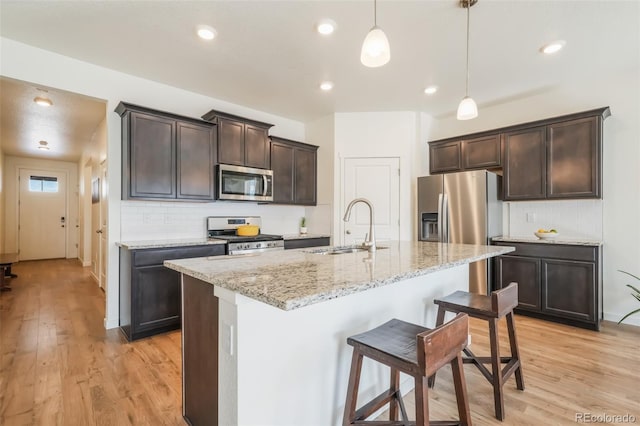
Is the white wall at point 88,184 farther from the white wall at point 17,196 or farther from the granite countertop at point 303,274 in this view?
the granite countertop at point 303,274

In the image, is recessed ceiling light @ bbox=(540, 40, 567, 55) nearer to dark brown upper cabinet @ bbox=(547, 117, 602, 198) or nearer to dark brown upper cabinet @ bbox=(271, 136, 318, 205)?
dark brown upper cabinet @ bbox=(547, 117, 602, 198)

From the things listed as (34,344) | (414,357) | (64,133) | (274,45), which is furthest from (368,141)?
(64,133)

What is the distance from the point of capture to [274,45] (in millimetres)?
2725

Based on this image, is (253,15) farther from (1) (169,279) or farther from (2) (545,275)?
(2) (545,275)

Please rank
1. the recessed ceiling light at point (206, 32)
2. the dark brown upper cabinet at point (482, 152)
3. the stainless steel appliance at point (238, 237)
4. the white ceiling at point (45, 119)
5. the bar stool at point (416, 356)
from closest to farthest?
the bar stool at point (416, 356) < the recessed ceiling light at point (206, 32) < the stainless steel appliance at point (238, 237) < the white ceiling at point (45, 119) < the dark brown upper cabinet at point (482, 152)

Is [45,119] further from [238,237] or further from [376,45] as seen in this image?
[376,45]

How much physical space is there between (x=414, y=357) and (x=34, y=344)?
3.33m

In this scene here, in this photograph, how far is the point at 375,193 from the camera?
4.53 metres

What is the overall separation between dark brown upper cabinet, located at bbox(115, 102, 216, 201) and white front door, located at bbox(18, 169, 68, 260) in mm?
6303

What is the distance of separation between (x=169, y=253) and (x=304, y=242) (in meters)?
1.79

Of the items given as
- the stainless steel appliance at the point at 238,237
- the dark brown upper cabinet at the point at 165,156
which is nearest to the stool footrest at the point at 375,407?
the stainless steel appliance at the point at 238,237

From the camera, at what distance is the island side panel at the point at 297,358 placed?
119 centimetres

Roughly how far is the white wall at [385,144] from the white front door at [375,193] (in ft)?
0.24

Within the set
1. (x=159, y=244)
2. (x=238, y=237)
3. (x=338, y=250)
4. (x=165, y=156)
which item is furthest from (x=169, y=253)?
(x=338, y=250)
